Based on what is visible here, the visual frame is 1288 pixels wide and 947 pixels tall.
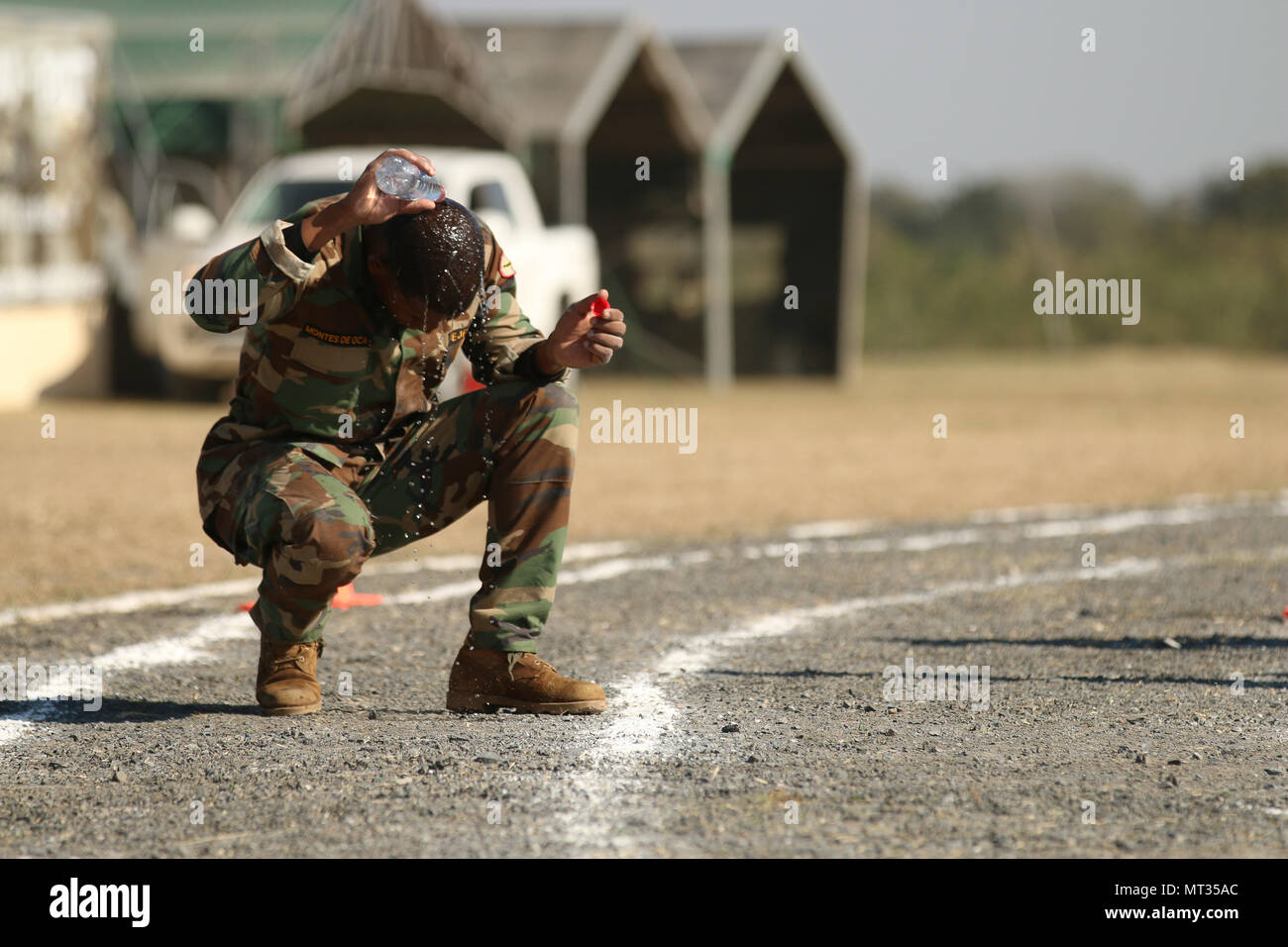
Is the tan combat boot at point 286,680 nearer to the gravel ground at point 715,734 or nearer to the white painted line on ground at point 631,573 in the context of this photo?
the gravel ground at point 715,734

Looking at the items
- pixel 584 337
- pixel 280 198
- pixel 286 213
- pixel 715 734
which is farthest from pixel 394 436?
pixel 280 198

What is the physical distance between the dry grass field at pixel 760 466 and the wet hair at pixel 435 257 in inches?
131

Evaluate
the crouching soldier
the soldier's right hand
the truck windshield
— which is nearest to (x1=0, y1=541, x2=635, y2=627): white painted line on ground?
the crouching soldier

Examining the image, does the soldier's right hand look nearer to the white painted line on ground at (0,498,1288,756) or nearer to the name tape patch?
the name tape patch

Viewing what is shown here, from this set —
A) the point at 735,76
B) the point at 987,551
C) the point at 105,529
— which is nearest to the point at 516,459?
the point at 987,551

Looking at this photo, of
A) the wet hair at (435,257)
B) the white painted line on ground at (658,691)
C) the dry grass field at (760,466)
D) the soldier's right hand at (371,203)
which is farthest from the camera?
the dry grass field at (760,466)

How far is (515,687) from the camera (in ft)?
15.7

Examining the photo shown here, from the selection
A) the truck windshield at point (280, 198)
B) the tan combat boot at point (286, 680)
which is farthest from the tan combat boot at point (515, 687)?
the truck windshield at point (280, 198)

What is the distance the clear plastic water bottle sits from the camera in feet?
14.3

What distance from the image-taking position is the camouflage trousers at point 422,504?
14.9 ft

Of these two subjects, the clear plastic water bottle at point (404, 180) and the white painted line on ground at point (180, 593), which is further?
the white painted line on ground at point (180, 593)

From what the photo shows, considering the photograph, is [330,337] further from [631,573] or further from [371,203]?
[631,573]

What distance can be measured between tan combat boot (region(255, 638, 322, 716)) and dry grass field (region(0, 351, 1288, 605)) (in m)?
2.65
